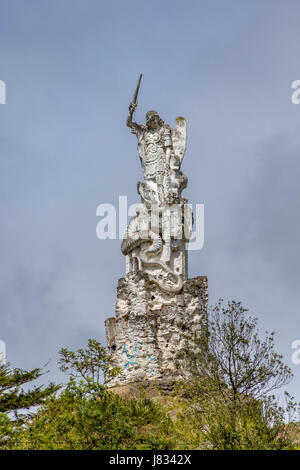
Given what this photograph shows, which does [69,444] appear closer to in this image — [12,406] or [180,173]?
[12,406]

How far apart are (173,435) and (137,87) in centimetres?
1425

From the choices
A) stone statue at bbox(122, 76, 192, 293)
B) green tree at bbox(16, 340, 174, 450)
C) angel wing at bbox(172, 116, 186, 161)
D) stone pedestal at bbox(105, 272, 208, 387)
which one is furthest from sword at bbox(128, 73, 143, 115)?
green tree at bbox(16, 340, 174, 450)

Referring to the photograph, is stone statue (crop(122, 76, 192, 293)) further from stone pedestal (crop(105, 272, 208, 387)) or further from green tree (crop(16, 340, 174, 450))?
green tree (crop(16, 340, 174, 450))

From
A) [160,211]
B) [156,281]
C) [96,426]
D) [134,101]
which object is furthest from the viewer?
[134,101]

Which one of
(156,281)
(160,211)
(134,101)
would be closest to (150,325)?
(156,281)

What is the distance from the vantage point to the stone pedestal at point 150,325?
77.8ft

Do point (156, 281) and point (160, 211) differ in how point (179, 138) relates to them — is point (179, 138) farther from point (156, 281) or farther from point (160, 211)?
point (156, 281)

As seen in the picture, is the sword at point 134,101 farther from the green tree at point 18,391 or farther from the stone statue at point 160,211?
the green tree at point 18,391

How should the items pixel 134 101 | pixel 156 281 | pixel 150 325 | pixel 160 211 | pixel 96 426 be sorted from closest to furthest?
1. pixel 96 426
2. pixel 150 325
3. pixel 156 281
4. pixel 160 211
5. pixel 134 101

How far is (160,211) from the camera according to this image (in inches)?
1034

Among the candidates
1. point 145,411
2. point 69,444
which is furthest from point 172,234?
point 69,444

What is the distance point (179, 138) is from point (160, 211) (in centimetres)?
335

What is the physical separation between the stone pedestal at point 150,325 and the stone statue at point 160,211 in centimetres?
46

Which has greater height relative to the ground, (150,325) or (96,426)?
(150,325)
